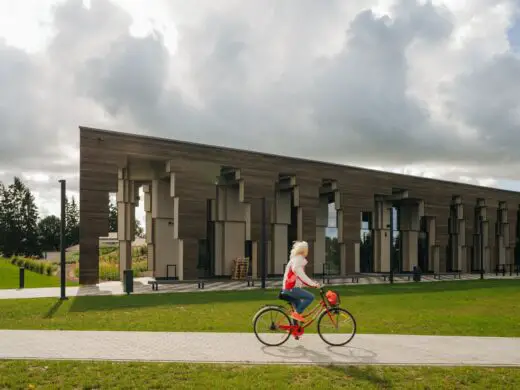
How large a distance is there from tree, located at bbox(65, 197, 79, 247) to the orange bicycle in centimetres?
9983

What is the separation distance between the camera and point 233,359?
27.6ft

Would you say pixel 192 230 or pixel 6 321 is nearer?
pixel 6 321

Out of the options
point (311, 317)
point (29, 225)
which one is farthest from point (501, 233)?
point (29, 225)

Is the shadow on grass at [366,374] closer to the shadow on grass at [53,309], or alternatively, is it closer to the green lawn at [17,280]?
the shadow on grass at [53,309]

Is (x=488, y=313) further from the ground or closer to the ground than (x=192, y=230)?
closer to the ground

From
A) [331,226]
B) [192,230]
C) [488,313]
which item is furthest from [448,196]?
[488,313]

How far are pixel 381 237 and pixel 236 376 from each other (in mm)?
37361

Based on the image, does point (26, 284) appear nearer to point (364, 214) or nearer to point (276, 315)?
point (276, 315)

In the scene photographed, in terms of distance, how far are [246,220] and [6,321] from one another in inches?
785

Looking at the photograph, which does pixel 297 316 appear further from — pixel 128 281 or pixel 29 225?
pixel 29 225

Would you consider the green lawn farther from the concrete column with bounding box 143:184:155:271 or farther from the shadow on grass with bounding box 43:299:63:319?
the shadow on grass with bounding box 43:299:63:319

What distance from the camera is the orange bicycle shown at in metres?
9.63

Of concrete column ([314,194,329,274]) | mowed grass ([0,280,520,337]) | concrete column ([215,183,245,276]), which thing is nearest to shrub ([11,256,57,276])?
concrete column ([215,183,245,276])

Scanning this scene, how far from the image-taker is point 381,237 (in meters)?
43.4
